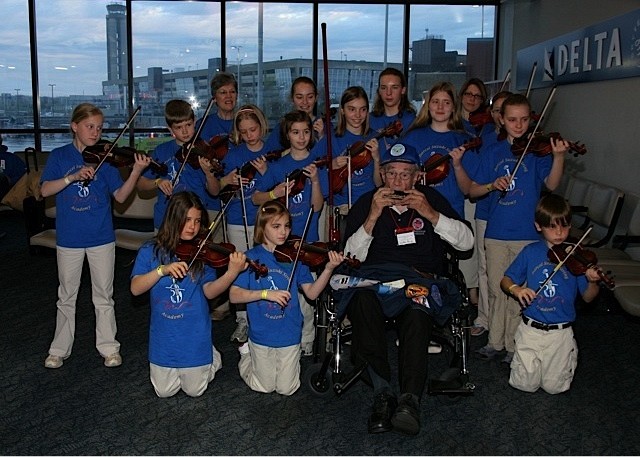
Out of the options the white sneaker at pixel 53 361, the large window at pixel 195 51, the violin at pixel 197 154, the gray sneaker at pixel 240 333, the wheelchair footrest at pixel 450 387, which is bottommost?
the white sneaker at pixel 53 361

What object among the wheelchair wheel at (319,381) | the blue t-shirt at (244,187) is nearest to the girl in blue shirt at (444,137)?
the blue t-shirt at (244,187)

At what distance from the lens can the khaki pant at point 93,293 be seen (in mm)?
3674

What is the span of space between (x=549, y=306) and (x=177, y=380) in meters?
1.75

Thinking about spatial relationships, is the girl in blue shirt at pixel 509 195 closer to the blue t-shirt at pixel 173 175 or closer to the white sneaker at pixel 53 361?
the blue t-shirt at pixel 173 175

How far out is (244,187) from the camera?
4066mm

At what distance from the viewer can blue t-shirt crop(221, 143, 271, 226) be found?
13.4 ft

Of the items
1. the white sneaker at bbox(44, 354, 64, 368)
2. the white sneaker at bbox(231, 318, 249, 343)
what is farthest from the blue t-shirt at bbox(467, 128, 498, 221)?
the white sneaker at bbox(44, 354, 64, 368)

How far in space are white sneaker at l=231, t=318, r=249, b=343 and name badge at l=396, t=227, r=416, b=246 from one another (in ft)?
3.59

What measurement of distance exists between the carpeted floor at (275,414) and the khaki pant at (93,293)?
0.12 meters

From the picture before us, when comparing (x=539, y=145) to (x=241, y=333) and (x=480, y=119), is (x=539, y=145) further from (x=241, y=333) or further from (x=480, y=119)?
(x=241, y=333)

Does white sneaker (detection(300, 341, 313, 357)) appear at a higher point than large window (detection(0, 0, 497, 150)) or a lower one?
lower

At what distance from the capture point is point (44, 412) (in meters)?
3.26

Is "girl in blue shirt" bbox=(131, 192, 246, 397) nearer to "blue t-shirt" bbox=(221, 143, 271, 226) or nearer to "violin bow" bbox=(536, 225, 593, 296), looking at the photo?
"blue t-shirt" bbox=(221, 143, 271, 226)

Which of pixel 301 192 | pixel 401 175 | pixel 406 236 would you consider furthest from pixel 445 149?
pixel 301 192
